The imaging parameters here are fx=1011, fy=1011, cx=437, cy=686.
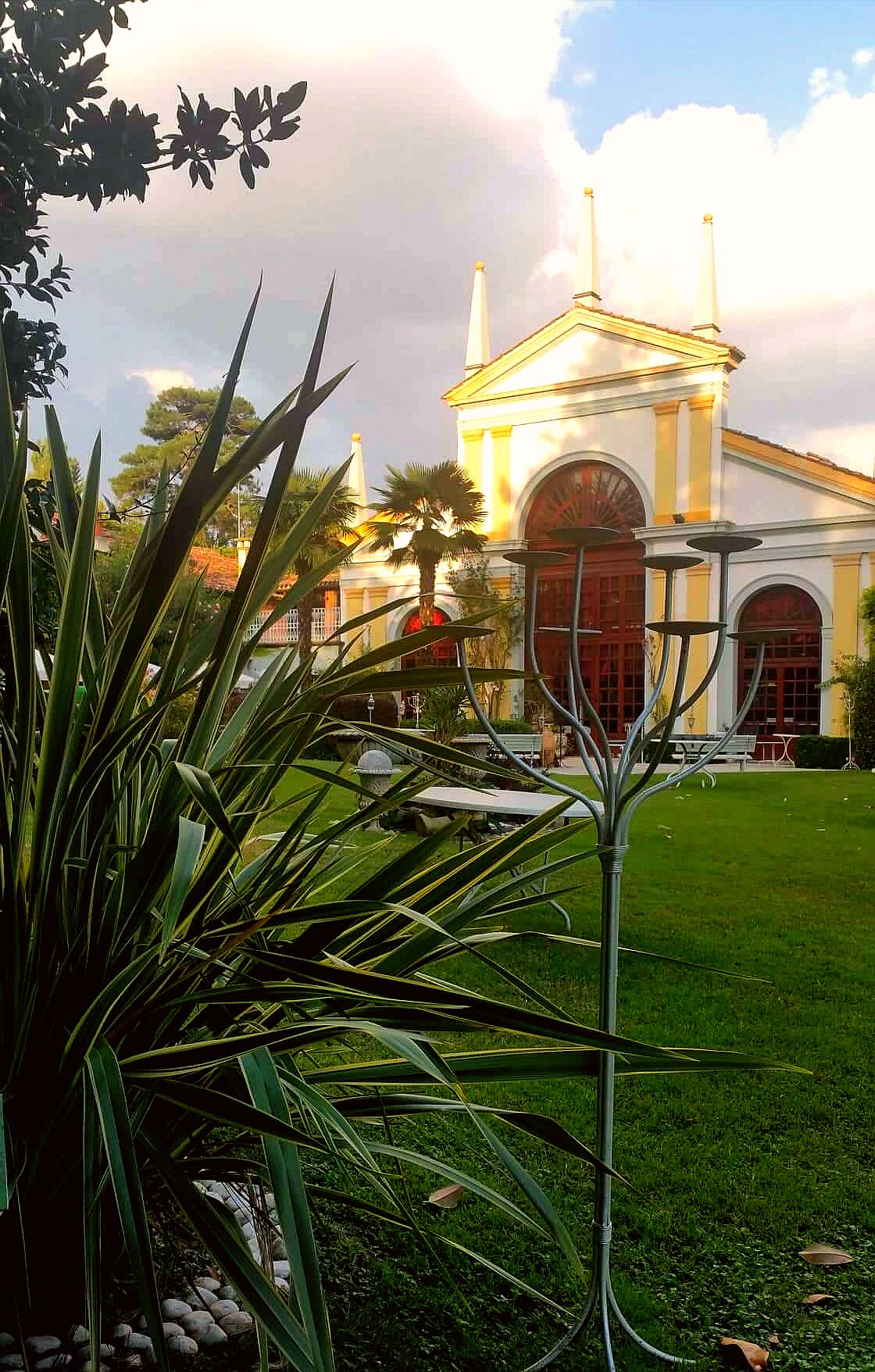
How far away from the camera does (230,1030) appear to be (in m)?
1.46

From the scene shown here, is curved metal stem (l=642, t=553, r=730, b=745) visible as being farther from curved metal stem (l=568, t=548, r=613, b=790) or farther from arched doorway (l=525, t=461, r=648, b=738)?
arched doorway (l=525, t=461, r=648, b=738)

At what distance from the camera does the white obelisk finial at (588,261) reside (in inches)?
955

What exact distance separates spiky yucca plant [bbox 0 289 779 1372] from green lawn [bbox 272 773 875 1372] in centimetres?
31

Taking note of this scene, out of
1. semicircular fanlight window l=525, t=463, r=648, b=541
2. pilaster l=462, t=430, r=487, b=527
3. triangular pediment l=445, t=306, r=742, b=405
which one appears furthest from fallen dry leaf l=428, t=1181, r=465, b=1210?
pilaster l=462, t=430, r=487, b=527

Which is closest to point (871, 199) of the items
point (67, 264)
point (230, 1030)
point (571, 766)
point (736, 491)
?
point (736, 491)

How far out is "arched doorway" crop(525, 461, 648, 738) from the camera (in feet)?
74.7

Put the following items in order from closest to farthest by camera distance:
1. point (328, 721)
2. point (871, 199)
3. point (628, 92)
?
point (328, 721), point (628, 92), point (871, 199)

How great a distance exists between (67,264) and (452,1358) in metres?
2.32

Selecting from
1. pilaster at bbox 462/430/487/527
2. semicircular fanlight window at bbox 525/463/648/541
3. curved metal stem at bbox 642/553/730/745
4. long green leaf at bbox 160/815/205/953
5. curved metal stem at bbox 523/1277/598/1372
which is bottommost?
curved metal stem at bbox 523/1277/598/1372

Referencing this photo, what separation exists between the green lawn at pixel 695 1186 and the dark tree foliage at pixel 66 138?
1.59m

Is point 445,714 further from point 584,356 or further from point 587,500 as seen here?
point 584,356

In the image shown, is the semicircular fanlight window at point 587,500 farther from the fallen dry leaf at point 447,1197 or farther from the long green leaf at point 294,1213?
the long green leaf at point 294,1213

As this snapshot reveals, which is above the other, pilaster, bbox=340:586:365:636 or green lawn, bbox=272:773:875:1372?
pilaster, bbox=340:586:365:636

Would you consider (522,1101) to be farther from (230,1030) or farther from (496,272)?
(496,272)
